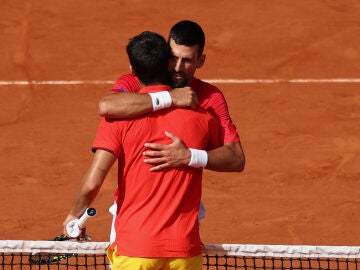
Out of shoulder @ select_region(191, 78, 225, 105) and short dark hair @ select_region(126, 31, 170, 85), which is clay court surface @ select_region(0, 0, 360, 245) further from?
short dark hair @ select_region(126, 31, 170, 85)

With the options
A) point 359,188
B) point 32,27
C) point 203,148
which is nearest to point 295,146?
point 359,188

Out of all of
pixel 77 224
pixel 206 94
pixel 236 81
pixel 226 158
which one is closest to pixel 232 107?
pixel 236 81

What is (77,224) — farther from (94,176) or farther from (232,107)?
(232,107)

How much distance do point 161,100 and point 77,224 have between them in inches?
39.7

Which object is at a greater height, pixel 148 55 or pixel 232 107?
pixel 148 55

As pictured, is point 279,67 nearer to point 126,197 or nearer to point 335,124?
point 335,124

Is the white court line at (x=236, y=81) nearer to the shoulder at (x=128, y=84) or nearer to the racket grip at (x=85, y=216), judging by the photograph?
the shoulder at (x=128, y=84)

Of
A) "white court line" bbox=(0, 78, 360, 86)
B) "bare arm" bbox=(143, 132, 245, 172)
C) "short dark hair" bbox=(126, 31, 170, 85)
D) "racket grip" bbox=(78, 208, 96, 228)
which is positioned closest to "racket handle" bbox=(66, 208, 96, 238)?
"racket grip" bbox=(78, 208, 96, 228)

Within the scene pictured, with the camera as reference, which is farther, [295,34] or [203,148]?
[295,34]

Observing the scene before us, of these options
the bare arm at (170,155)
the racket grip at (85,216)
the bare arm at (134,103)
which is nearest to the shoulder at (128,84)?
the bare arm at (134,103)

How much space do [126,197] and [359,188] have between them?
7.25m

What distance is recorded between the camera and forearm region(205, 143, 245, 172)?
5605mm

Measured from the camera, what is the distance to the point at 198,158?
5.42 metres

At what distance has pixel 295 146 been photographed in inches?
512
